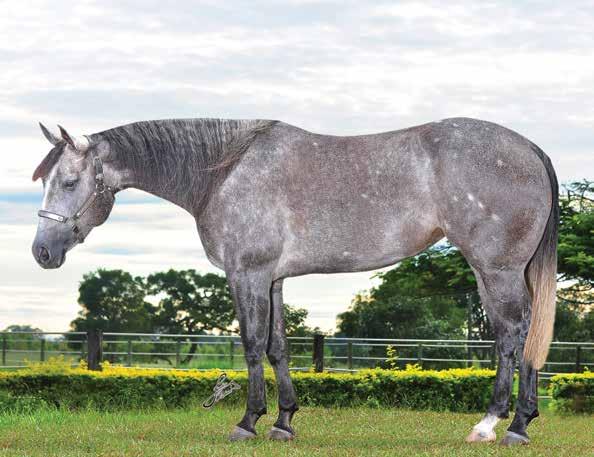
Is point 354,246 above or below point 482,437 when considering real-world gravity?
above

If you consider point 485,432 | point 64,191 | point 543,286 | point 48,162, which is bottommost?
point 485,432

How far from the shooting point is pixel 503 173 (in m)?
6.63

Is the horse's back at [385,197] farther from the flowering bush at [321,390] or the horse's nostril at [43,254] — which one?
the flowering bush at [321,390]

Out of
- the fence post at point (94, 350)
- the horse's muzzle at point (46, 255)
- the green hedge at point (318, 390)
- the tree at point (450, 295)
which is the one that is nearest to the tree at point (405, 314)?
the tree at point (450, 295)

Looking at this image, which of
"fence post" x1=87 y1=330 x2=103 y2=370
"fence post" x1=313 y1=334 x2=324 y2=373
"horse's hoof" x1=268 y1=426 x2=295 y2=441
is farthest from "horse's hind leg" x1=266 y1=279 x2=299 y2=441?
"fence post" x1=87 y1=330 x2=103 y2=370

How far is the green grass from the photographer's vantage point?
6.54 meters

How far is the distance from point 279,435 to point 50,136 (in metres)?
3.14

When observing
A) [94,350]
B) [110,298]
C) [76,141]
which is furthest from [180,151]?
[110,298]

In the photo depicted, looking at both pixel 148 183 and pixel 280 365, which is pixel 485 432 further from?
pixel 148 183

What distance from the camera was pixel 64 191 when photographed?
23.2 ft

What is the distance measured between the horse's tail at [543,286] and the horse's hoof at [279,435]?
2.04 metres

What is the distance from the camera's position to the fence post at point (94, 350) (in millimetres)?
15094

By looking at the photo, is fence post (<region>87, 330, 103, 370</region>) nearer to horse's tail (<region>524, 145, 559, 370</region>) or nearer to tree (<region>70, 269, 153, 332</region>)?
horse's tail (<region>524, 145, 559, 370</region>)

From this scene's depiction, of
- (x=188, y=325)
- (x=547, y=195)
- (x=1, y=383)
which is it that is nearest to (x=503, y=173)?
(x=547, y=195)
